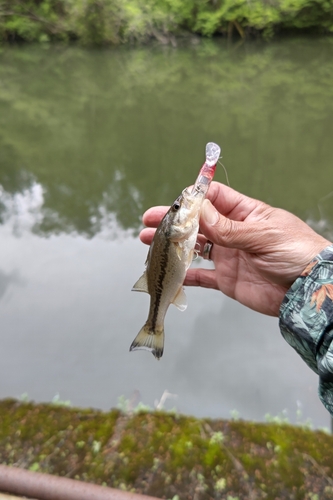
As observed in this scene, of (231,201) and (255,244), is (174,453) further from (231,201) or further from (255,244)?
(231,201)

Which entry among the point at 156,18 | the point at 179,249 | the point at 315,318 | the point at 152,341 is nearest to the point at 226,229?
the point at 179,249

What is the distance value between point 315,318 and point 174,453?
5.90ft

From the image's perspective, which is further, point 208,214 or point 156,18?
point 156,18

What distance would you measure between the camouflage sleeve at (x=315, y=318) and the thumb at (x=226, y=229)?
352mm

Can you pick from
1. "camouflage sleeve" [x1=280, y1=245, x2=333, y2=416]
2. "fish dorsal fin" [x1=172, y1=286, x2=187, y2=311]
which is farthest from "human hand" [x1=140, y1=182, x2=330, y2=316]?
"fish dorsal fin" [x1=172, y1=286, x2=187, y2=311]

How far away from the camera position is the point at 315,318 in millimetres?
1638

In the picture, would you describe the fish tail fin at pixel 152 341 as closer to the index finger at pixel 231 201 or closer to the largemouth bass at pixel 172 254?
the largemouth bass at pixel 172 254

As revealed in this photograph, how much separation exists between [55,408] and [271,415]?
2013mm

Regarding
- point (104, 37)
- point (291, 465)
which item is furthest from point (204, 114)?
point (104, 37)

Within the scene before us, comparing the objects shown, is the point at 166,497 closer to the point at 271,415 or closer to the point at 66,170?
the point at 271,415

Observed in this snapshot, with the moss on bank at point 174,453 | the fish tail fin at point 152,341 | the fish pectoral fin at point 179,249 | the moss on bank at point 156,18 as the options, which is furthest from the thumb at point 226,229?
the moss on bank at point 156,18

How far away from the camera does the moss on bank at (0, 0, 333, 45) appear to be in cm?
2112

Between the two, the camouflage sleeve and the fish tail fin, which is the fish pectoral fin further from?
the camouflage sleeve

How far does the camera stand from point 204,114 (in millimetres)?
10875
